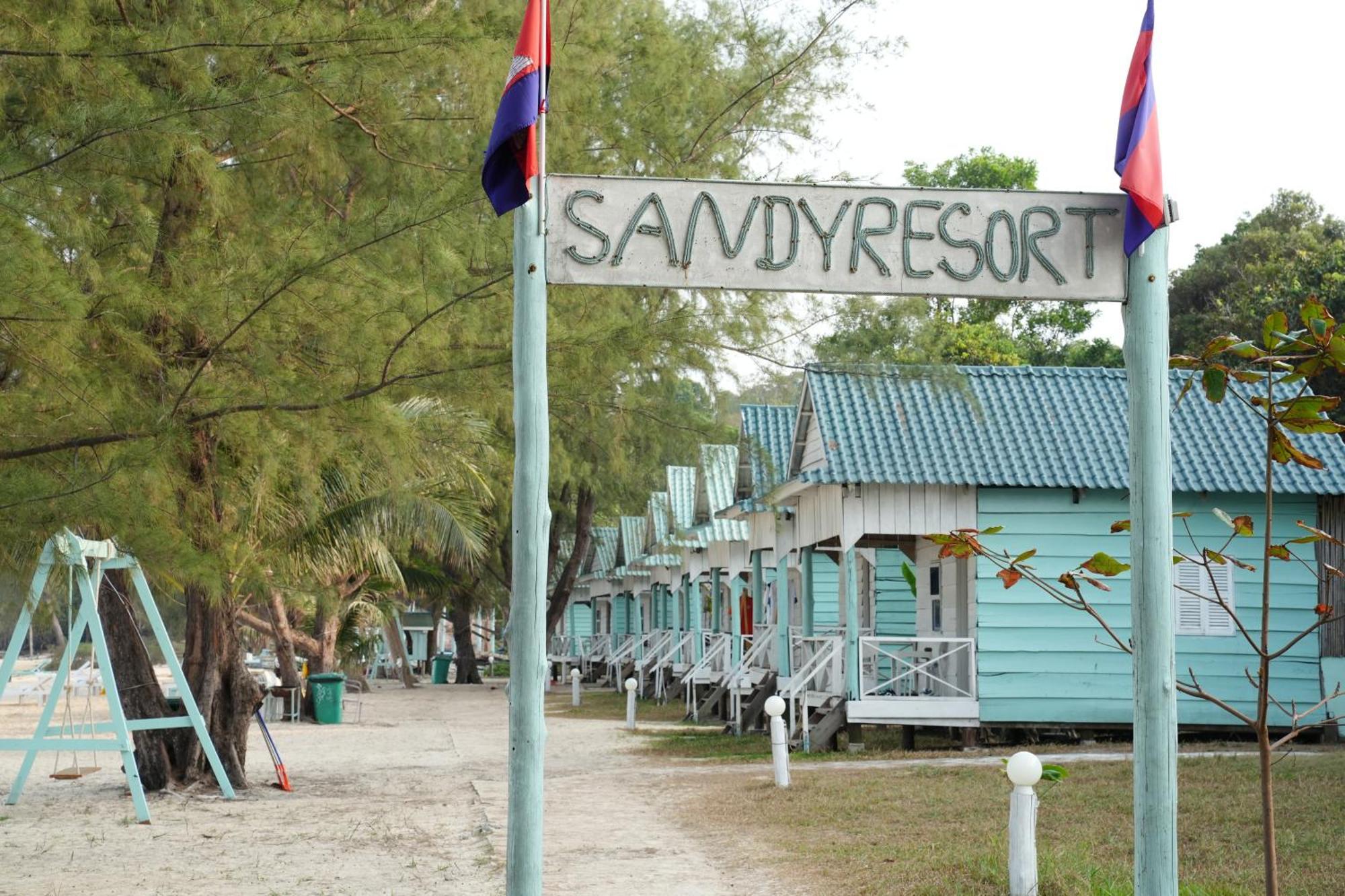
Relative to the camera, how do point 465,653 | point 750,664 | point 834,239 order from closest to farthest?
point 834,239 → point 750,664 → point 465,653

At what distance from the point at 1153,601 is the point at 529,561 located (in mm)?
2297

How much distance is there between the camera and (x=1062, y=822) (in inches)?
418

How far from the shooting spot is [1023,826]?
7609 mm

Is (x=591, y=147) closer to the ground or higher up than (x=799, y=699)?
higher up

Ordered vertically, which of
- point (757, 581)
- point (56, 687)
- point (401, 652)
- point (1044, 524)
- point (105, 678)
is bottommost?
point (401, 652)

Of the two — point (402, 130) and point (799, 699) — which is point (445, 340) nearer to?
point (402, 130)

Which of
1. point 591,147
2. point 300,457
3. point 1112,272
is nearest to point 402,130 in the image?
point 591,147

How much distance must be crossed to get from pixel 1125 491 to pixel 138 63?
12.9m

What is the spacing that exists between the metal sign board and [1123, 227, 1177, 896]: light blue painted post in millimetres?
269

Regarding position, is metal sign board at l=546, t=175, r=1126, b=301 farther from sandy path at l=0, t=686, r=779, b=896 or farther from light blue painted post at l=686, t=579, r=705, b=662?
light blue painted post at l=686, t=579, r=705, b=662

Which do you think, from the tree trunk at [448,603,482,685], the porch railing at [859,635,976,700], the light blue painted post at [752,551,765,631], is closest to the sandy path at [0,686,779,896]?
the porch railing at [859,635,976,700]

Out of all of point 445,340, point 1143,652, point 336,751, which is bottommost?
point 336,751

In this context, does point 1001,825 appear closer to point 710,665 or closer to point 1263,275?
point 710,665

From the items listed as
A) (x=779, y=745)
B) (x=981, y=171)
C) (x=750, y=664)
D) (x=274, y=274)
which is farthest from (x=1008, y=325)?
(x=274, y=274)
